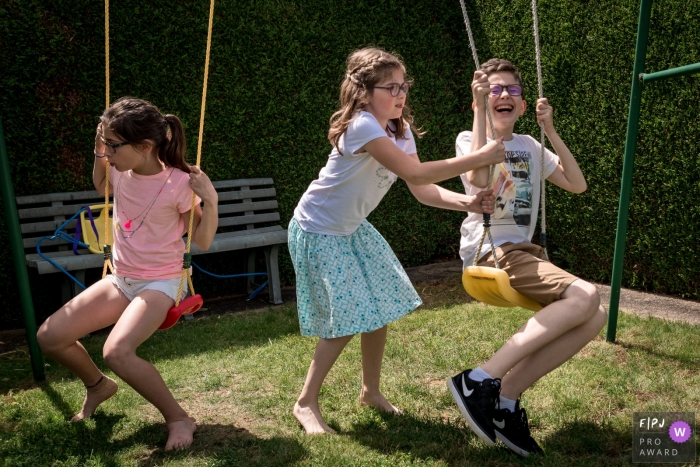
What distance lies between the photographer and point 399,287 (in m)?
3.19

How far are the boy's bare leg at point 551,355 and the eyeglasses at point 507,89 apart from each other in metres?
1.01

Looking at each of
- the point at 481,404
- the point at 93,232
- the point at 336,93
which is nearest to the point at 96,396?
the point at 481,404

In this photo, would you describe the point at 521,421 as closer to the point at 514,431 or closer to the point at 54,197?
the point at 514,431

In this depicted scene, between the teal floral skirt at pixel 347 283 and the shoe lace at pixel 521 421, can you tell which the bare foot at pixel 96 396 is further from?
the shoe lace at pixel 521 421

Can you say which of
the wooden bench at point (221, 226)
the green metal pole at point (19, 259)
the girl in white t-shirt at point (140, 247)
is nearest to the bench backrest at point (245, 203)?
the wooden bench at point (221, 226)

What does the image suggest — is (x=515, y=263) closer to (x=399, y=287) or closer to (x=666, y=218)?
(x=399, y=287)

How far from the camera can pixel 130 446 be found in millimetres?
2953

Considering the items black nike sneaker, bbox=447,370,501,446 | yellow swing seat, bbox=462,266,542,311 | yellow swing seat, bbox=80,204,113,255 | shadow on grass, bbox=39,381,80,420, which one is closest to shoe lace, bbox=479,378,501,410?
black nike sneaker, bbox=447,370,501,446

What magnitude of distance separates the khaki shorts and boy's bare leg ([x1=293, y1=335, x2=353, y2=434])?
706mm

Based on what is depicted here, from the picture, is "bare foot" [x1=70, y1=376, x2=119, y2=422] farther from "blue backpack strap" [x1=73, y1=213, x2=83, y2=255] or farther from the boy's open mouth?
the boy's open mouth

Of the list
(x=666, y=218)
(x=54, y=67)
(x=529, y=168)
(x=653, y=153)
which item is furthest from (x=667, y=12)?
(x=54, y=67)

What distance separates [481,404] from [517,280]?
590mm

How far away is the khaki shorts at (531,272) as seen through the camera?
287 cm

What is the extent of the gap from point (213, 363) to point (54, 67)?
2325 millimetres
